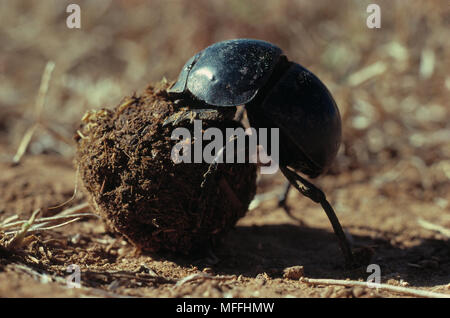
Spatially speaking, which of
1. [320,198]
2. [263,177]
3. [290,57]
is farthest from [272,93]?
[290,57]

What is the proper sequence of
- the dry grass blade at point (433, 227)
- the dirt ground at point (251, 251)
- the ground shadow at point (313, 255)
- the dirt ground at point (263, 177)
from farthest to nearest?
1. the dry grass blade at point (433, 227)
2. the ground shadow at point (313, 255)
3. the dirt ground at point (263, 177)
4. the dirt ground at point (251, 251)

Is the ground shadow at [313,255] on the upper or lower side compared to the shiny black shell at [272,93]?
lower

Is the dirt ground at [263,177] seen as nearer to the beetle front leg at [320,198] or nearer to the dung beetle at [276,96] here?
the beetle front leg at [320,198]

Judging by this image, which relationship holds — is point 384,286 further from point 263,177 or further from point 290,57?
point 290,57

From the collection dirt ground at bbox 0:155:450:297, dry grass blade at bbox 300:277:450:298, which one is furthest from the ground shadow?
dry grass blade at bbox 300:277:450:298

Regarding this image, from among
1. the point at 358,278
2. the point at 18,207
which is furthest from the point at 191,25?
the point at 358,278

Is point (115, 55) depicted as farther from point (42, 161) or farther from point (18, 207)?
point (18, 207)

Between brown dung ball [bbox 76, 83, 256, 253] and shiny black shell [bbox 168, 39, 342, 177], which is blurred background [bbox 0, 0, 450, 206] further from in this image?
shiny black shell [bbox 168, 39, 342, 177]

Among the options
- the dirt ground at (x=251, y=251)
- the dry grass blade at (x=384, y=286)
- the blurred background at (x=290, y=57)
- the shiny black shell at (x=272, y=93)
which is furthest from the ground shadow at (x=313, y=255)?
the blurred background at (x=290, y=57)
